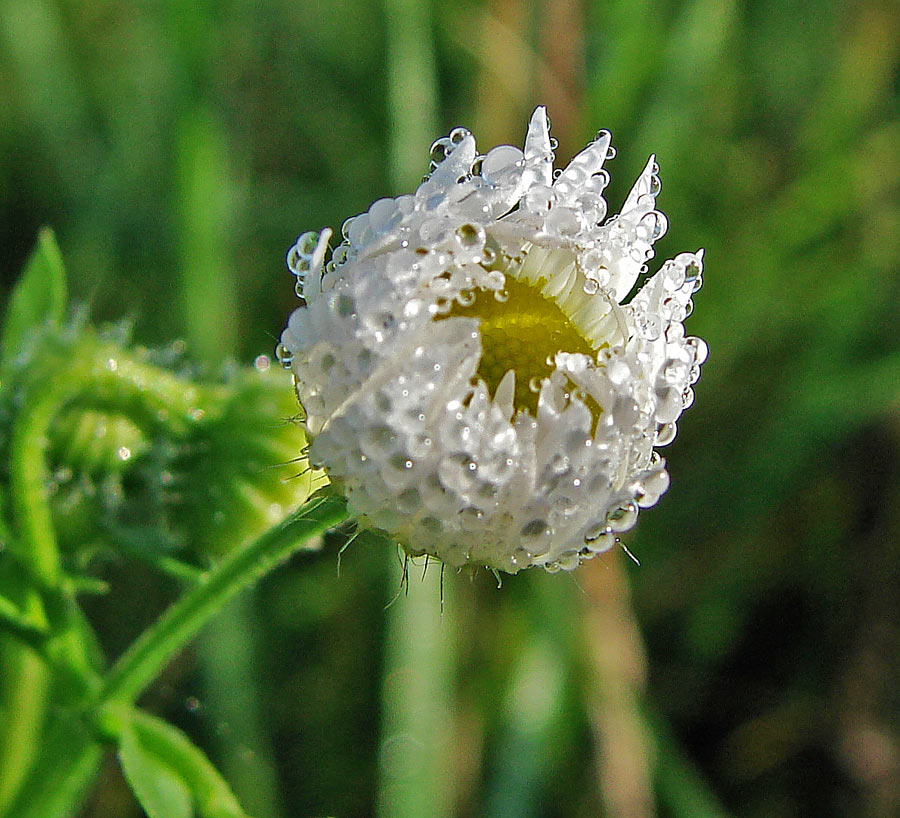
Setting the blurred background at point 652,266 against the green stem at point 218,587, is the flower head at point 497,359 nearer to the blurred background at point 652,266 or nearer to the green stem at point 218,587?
the green stem at point 218,587

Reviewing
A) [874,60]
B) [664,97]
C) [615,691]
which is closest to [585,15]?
[664,97]

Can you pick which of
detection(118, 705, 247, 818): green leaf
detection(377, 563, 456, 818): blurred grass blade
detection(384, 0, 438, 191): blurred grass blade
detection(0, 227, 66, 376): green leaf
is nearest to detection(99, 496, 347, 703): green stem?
detection(118, 705, 247, 818): green leaf

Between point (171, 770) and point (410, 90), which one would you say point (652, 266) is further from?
point (171, 770)

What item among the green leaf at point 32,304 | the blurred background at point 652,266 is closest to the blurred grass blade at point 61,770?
the green leaf at point 32,304

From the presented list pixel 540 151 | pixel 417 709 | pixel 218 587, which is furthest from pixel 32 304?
pixel 417 709

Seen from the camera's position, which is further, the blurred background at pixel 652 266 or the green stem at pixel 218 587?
the blurred background at pixel 652 266

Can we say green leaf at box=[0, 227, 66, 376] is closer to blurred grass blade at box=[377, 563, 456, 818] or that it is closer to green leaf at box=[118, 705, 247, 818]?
green leaf at box=[118, 705, 247, 818]

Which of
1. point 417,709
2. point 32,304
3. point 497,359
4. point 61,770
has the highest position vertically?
point 32,304
